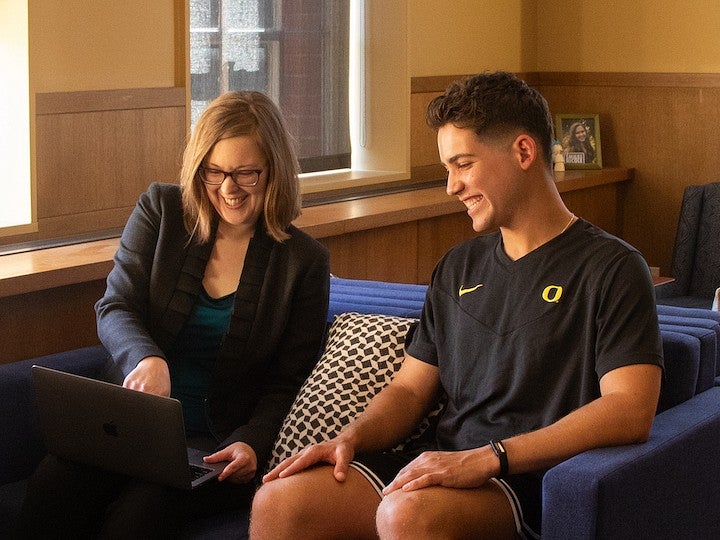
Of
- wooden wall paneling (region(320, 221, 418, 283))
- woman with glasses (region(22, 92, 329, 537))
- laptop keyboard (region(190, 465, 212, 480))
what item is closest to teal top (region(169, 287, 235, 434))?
woman with glasses (region(22, 92, 329, 537))

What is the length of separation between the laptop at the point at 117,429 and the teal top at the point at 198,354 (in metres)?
0.22

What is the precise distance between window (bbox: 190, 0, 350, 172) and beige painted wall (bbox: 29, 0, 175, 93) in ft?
1.54

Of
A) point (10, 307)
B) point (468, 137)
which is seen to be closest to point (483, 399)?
point (468, 137)

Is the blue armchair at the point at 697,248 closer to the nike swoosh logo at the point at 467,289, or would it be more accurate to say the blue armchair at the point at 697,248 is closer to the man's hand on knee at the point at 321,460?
the nike swoosh logo at the point at 467,289

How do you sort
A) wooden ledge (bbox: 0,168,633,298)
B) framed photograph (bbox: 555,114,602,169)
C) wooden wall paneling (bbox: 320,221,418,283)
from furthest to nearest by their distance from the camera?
framed photograph (bbox: 555,114,602,169) → wooden wall paneling (bbox: 320,221,418,283) → wooden ledge (bbox: 0,168,633,298)

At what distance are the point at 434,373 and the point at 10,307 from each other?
117 centimetres

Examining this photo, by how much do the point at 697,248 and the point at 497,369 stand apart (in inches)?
110

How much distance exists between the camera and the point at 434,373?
7.37 ft

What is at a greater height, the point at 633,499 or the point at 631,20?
the point at 631,20

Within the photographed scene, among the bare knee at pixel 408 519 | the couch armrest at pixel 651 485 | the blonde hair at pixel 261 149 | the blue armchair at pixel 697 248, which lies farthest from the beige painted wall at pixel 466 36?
the bare knee at pixel 408 519

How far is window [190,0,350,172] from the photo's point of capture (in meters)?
4.16

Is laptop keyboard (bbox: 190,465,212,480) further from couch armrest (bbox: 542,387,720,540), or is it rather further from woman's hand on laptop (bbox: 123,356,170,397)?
couch armrest (bbox: 542,387,720,540)

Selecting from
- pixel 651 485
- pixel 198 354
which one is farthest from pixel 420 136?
pixel 651 485

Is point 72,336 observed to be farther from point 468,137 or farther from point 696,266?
point 696,266
